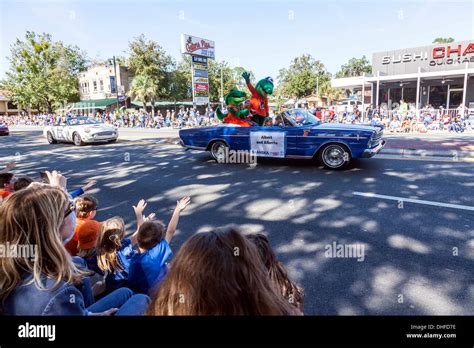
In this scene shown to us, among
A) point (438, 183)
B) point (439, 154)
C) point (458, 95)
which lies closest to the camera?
point (438, 183)

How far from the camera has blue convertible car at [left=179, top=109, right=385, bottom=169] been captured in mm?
8227

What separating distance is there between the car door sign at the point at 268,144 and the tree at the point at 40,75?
5145 cm

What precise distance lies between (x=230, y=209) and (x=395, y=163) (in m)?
5.64

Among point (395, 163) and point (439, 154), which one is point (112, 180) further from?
point (439, 154)

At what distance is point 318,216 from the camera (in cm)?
527

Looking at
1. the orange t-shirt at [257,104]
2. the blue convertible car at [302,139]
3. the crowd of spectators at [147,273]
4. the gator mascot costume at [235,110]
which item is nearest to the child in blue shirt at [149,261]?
the crowd of spectators at [147,273]

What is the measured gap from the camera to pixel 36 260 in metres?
1.67

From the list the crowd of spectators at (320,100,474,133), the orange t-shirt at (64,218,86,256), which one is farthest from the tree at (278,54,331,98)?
the orange t-shirt at (64,218,86,256)

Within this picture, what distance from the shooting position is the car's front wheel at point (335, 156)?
8430mm

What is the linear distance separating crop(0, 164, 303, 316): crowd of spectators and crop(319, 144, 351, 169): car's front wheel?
6.52 metres

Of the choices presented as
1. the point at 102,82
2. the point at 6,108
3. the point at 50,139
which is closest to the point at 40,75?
the point at 102,82

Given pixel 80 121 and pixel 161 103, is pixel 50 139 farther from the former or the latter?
pixel 161 103
